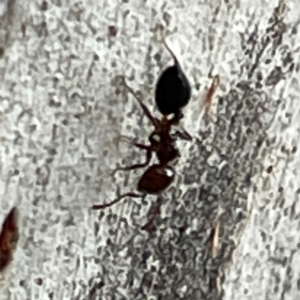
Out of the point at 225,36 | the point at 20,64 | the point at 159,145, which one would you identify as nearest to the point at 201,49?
the point at 225,36

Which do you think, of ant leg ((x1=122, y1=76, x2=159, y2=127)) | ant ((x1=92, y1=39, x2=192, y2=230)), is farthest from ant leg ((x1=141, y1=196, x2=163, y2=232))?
ant leg ((x1=122, y1=76, x2=159, y2=127))

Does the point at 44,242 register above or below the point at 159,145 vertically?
below

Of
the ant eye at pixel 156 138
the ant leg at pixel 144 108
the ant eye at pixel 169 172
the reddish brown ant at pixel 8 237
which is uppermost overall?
the ant leg at pixel 144 108

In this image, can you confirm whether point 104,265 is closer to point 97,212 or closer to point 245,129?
point 97,212

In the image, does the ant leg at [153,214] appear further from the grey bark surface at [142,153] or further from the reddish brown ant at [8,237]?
the reddish brown ant at [8,237]

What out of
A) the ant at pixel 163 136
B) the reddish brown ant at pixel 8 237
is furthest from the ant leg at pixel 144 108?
the reddish brown ant at pixel 8 237
